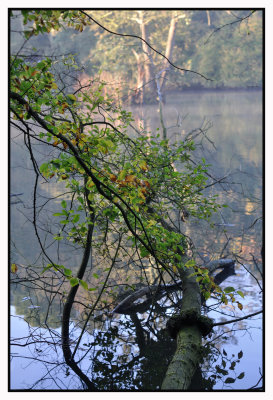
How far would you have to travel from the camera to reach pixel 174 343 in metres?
4.99

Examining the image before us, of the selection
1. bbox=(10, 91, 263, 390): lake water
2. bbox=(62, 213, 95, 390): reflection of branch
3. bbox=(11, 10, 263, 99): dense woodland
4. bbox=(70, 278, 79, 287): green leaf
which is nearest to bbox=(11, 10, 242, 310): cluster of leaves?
bbox=(70, 278, 79, 287): green leaf

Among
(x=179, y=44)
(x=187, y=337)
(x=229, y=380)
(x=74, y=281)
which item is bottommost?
(x=229, y=380)

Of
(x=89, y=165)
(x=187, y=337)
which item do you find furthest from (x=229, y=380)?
(x=89, y=165)

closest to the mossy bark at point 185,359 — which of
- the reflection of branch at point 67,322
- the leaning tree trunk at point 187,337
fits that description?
the leaning tree trunk at point 187,337

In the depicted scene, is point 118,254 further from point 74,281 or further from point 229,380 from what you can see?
point 74,281

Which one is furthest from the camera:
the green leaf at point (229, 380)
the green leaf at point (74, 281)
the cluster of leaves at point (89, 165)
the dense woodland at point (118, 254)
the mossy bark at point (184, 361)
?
the green leaf at point (229, 380)

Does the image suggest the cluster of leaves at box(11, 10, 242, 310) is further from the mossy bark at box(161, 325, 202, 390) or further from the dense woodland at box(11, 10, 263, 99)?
the dense woodland at box(11, 10, 263, 99)

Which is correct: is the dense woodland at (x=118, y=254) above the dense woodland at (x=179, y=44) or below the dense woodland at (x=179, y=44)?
below

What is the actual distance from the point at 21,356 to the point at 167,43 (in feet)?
91.6

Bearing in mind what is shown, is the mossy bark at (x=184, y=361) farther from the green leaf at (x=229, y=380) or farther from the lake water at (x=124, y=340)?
the green leaf at (x=229, y=380)

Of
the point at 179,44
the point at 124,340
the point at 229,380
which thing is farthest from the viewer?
the point at 179,44

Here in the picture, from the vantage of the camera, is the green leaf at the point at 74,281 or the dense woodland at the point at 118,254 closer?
the green leaf at the point at 74,281

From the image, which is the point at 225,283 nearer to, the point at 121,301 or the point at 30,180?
the point at 121,301
